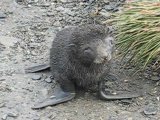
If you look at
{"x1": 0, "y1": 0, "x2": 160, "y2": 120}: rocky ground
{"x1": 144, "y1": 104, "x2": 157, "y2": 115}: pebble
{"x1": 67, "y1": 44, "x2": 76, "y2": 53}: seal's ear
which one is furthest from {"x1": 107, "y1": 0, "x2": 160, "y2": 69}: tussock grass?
{"x1": 67, "y1": 44, "x2": 76, "y2": 53}: seal's ear

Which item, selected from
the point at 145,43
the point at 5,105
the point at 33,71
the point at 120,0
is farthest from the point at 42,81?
the point at 120,0

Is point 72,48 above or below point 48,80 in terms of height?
above

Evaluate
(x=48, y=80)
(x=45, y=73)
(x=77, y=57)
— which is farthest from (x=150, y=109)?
(x=45, y=73)

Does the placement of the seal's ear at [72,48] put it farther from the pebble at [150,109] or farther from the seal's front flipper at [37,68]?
the pebble at [150,109]

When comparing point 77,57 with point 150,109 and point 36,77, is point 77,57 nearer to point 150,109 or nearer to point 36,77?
point 36,77

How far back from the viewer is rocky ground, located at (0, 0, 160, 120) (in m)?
5.27

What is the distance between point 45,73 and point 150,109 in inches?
54.4

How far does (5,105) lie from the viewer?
5355mm

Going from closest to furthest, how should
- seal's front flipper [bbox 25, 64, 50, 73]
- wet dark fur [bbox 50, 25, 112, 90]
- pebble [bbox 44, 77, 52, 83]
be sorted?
1. wet dark fur [bbox 50, 25, 112, 90]
2. pebble [bbox 44, 77, 52, 83]
3. seal's front flipper [bbox 25, 64, 50, 73]

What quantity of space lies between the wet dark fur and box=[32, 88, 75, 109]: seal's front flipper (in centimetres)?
12

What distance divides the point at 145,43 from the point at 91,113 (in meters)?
1.11

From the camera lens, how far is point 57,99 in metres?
5.41

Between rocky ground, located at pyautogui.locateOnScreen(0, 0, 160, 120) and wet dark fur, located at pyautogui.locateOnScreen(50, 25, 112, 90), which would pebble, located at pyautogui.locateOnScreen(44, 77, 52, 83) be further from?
wet dark fur, located at pyautogui.locateOnScreen(50, 25, 112, 90)

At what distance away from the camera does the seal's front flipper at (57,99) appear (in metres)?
5.33
